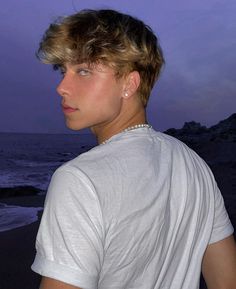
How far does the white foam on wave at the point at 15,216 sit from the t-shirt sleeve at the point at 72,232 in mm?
7824

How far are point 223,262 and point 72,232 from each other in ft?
3.00

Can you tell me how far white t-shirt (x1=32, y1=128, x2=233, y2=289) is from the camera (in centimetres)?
122

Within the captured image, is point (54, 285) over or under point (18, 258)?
over

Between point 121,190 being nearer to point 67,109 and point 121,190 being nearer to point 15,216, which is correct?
point 67,109

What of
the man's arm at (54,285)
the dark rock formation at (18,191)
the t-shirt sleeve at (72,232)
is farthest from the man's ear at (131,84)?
the dark rock formation at (18,191)

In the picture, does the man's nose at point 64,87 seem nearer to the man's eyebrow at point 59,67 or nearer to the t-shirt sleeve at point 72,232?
the man's eyebrow at point 59,67

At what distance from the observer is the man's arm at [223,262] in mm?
1833

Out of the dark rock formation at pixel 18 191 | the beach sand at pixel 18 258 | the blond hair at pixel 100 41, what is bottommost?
the dark rock formation at pixel 18 191

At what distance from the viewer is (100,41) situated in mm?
1519

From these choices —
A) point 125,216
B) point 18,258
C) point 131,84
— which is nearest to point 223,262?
point 125,216

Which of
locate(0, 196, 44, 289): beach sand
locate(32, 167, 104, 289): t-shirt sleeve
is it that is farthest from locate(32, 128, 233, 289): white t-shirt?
locate(0, 196, 44, 289): beach sand

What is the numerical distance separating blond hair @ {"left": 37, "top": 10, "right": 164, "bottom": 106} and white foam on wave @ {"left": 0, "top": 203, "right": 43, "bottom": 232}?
7666mm

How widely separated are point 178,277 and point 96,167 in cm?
64

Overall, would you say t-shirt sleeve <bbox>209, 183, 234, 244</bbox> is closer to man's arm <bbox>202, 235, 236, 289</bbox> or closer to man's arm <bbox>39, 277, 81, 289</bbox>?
man's arm <bbox>202, 235, 236, 289</bbox>
